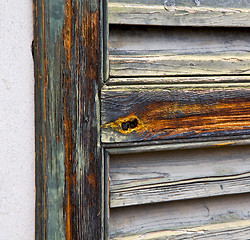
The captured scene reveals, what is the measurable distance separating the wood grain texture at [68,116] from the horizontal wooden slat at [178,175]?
2.8 inches

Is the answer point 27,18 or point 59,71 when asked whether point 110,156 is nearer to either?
point 59,71

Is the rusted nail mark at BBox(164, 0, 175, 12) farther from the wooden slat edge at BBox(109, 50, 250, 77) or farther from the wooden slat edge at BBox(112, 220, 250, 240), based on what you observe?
the wooden slat edge at BBox(112, 220, 250, 240)

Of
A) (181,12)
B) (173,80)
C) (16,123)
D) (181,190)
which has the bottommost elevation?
(181,190)

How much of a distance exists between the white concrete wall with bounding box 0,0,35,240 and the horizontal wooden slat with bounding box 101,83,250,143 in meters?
0.19

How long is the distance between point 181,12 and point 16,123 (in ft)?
1.58

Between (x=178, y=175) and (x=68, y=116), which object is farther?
(x=178, y=175)

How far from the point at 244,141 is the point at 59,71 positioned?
1.66 ft

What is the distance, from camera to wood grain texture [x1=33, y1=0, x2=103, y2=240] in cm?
69

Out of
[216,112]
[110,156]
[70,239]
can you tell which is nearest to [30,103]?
[110,156]

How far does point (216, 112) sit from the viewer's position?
78cm

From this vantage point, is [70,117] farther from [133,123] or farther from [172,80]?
[172,80]

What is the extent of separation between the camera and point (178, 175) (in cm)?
81

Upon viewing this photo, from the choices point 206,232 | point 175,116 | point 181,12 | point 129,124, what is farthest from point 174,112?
point 206,232

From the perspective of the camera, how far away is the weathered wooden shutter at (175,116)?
0.74m
